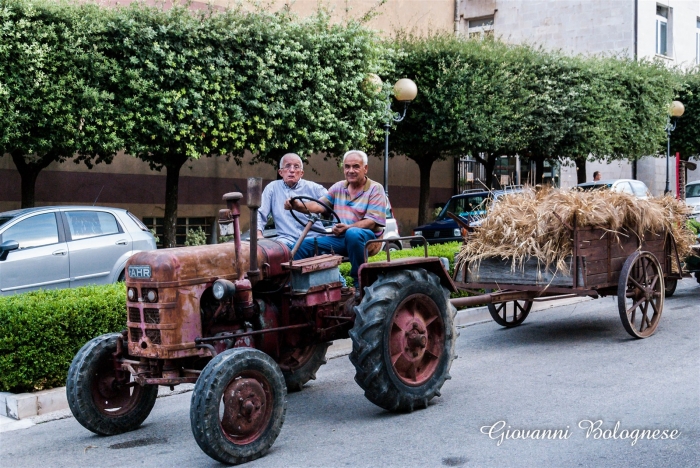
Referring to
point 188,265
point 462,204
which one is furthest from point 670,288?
point 462,204

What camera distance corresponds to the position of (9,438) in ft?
20.0

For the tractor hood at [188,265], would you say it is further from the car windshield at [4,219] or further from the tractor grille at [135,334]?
the car windshield at [4,219]

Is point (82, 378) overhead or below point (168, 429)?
overhead

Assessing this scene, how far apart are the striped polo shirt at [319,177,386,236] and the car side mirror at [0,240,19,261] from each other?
5876 millimetres

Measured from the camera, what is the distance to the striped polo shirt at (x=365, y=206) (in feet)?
21.7

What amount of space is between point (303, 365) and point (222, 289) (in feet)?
6.40

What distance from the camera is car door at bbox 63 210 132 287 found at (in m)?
11.4

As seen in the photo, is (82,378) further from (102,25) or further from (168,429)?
(102,25)

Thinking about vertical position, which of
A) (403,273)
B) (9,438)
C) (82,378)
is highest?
(403,273)

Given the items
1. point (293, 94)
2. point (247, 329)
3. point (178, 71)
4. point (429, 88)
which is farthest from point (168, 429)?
point (429, 88)

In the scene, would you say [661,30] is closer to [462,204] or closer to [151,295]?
[462,204]

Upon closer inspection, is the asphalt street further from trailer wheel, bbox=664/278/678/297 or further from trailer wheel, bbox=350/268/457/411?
trailer wheel, bbox=664/278/678/297

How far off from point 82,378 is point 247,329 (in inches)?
46.8

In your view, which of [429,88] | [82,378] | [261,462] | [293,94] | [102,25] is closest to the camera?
[261,462]
